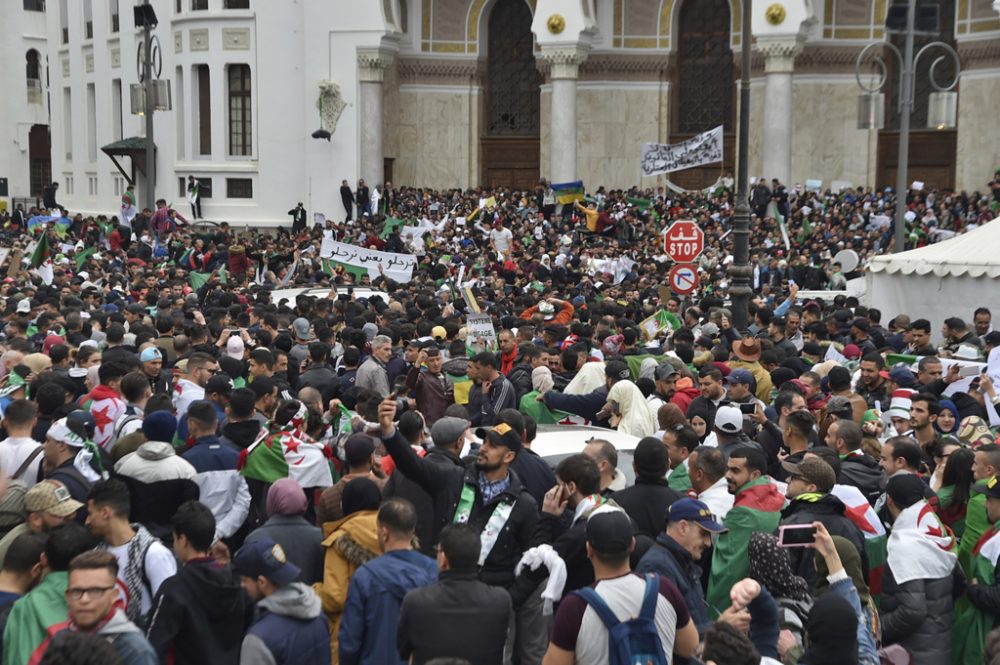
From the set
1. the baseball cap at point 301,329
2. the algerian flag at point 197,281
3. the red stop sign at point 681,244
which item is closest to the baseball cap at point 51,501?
the baseball cap at point 301,329

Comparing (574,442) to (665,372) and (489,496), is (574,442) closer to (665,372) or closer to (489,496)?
(665,372)

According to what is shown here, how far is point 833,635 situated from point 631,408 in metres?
5.13

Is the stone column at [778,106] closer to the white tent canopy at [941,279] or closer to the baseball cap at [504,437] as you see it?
the white tent canopy at [941,279]

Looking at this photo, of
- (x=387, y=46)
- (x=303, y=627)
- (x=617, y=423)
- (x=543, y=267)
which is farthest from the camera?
(x=387, y=46)

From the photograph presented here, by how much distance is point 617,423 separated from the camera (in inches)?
423

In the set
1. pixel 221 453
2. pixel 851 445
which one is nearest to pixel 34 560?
pixel 221 453

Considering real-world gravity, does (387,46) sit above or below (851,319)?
above

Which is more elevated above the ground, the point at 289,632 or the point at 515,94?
the point at 515,94

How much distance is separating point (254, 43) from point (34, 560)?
34179mm

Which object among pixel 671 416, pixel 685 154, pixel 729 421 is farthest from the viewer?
pixel 685 154

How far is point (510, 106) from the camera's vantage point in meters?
40.8

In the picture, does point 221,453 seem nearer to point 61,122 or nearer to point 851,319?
point 851,319

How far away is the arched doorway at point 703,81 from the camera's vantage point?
38156 millimetres

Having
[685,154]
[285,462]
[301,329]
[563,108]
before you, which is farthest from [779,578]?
[563,108]
